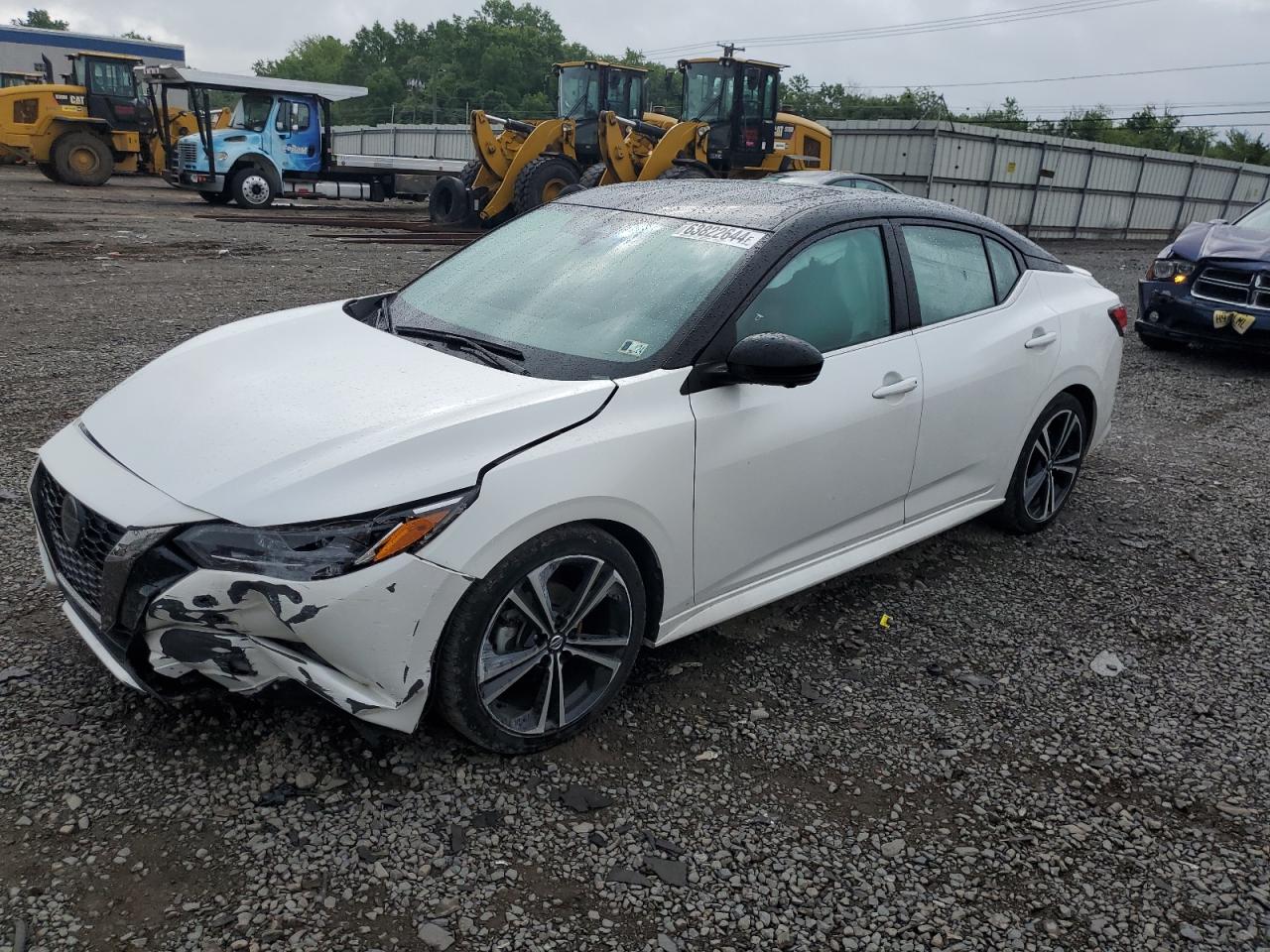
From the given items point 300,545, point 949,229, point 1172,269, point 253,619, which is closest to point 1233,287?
point 1172,269

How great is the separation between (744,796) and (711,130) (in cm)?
1672

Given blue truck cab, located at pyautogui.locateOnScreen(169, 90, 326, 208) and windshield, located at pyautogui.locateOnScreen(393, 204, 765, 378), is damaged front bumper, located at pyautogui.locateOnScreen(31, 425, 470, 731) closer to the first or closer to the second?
windshield, located at pyautogui.locateOnScreen(393, 204, 765, 378)

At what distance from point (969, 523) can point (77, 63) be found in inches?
1023

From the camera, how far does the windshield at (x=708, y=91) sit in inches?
702

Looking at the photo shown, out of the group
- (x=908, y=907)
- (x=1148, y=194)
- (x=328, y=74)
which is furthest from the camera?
(x=328, y=74)

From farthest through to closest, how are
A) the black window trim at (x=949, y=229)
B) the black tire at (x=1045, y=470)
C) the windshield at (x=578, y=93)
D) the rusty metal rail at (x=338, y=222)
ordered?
the windshield at (x=578, y=93) < the rusty metal rail at (x=338, y=222) < the black tire at (x=1045, y=470) < the black window trim at (x=949, y=229)

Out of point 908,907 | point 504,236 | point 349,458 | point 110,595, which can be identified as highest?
point 504,236

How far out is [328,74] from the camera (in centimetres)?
11188

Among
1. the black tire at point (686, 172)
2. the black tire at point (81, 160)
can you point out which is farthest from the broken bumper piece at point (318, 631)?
the black tire at point (81, 160)

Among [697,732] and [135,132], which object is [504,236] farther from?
[135,132]

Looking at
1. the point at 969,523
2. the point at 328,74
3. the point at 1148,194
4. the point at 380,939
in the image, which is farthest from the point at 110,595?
the point at 328,74

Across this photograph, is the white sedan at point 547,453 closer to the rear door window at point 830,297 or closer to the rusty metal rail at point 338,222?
the rear door window at point 830,297

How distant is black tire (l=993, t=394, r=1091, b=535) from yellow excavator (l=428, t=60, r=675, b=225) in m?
13.4

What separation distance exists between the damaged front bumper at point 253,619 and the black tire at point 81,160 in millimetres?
25155
